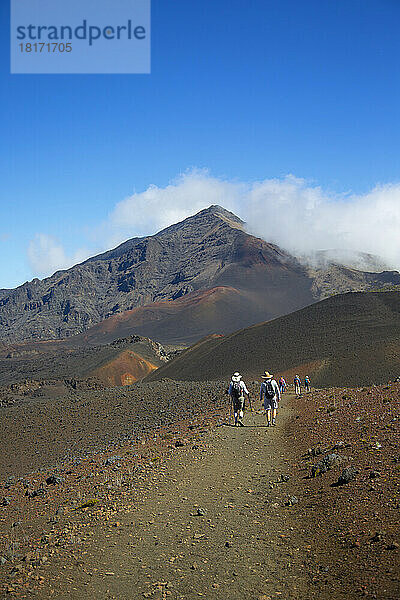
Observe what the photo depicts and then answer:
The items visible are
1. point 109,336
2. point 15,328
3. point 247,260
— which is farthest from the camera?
point 15,328

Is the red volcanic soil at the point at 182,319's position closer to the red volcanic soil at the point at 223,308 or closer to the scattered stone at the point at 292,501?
the red volcanic soil at the point at 223,308

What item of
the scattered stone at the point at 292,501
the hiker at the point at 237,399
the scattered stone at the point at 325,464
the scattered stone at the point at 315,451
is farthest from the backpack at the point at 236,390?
the scattered stone at the point at 292,501

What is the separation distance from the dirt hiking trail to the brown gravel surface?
0.02 m

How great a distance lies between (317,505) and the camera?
675 cm

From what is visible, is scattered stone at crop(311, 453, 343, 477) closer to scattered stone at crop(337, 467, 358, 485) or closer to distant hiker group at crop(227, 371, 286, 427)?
scattered stone at crop(337, 467, 358, 485)

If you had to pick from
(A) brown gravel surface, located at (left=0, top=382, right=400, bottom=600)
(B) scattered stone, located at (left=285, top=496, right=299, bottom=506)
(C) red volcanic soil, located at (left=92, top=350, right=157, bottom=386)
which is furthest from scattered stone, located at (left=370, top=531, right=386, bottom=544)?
(C) red volcanic soil, located at (left=92, top=350, right=157, bottom=386)

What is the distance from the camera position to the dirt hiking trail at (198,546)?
4828mm

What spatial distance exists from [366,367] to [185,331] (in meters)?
85.9

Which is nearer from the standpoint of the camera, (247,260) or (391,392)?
(391,392)

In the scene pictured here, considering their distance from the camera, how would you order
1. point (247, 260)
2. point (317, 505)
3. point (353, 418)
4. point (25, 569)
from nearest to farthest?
point (25, 569) < point (317, 505) < point (353, 418) < point (247, 260)

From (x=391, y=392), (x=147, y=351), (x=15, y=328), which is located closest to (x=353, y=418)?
(x=391, y=392)

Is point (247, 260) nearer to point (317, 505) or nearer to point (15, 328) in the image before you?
point (15, 328)

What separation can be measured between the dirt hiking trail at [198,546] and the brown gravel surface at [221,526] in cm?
2

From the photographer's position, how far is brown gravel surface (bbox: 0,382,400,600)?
15.9ft
